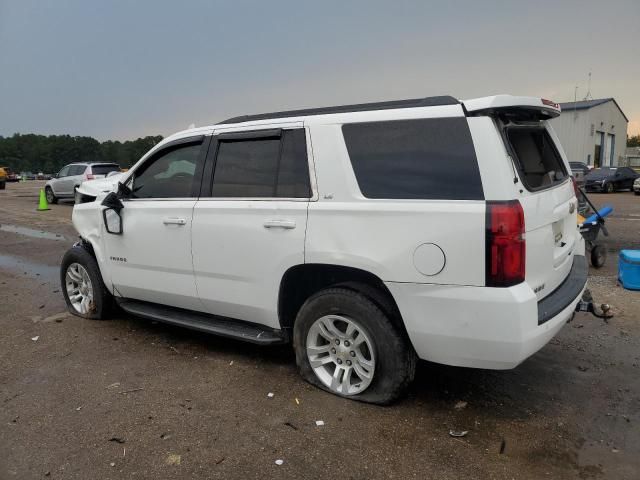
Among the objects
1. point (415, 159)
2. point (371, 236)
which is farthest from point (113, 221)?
point (415, 159)

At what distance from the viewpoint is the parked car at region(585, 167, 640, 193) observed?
84.8ft

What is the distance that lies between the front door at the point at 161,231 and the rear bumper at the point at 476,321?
188 cm

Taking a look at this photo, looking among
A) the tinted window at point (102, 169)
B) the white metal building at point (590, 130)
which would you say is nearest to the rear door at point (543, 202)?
the tinted window at point (102, 169)

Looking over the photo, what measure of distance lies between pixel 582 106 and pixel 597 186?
23.5 m

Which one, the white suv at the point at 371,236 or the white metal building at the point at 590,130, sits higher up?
the white metal building at the point at 590,130

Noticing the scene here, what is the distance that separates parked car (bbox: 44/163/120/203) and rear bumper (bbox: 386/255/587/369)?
60.3ft

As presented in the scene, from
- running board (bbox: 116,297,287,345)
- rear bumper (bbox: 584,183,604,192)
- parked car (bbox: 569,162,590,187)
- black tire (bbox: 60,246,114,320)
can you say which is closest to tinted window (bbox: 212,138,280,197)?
running board (bbox: 116,297,287,345)

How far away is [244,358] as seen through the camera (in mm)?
4355

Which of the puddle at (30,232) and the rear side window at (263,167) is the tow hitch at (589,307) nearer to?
the rear side window at (263,167)

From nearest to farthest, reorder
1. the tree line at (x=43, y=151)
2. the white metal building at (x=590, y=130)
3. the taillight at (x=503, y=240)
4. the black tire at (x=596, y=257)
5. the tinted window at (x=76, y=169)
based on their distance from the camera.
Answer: the taillight at (x=503, y=240) → the black tire at (x=596, y=257) → the tinted window at (x=76, y=169) → the white metal building at (x=590, y=130) → the tree line at (x=43, y=151)

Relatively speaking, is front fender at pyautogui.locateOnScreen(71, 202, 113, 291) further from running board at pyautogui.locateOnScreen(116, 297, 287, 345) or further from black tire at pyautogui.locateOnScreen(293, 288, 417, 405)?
black tire at pyautogui.locateOnScreen(293, 288, 417, 405)

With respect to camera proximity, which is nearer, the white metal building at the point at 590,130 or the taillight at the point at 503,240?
the taillight at the point at 503,240

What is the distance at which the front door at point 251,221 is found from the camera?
140 inches

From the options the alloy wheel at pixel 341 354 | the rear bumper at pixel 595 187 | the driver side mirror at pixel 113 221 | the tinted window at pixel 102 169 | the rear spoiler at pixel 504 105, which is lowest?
the rear bumper at pixel 595 187
